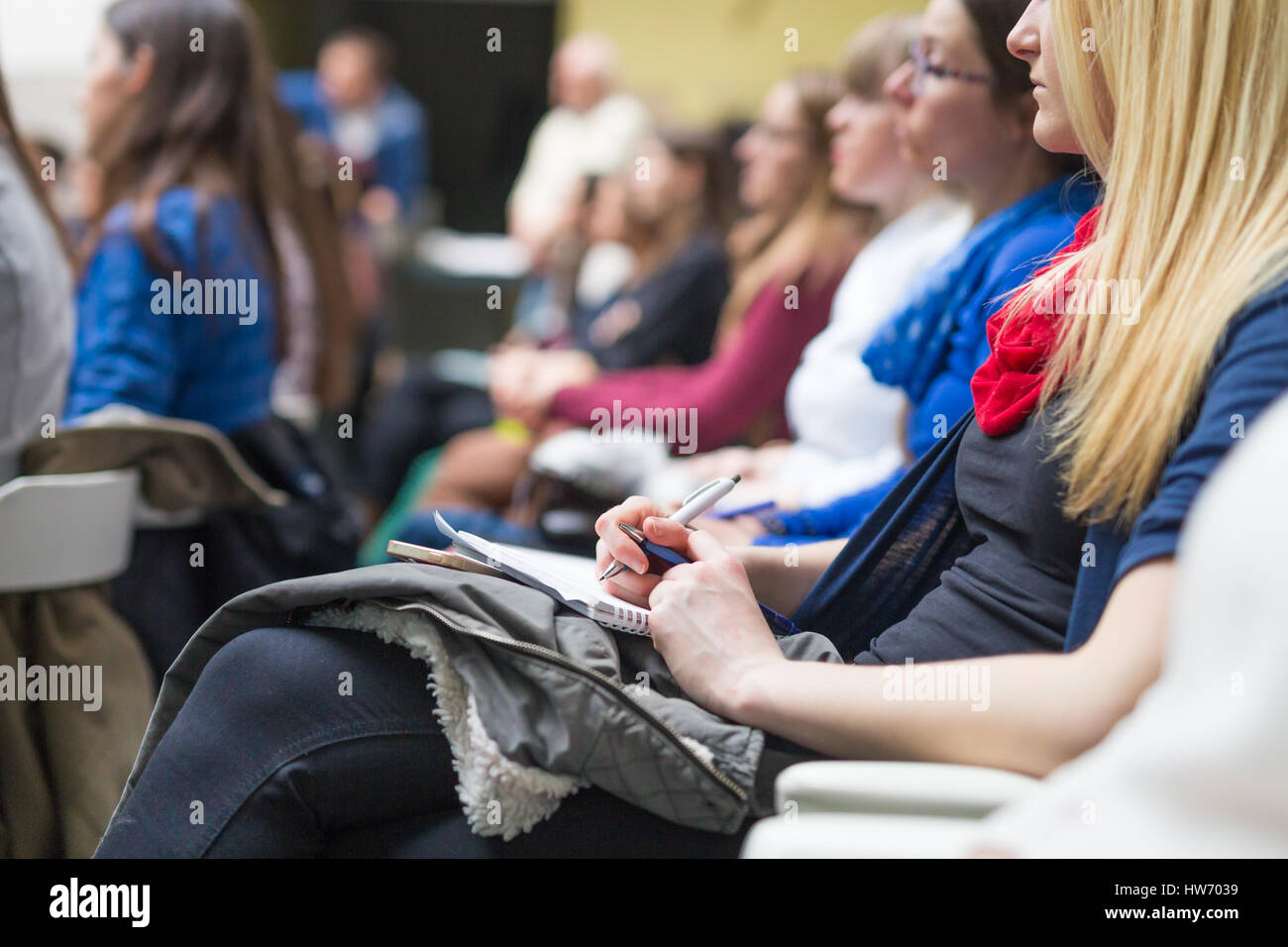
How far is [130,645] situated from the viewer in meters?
1.66

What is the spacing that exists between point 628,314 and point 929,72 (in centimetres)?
202

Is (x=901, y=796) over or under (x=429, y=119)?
under

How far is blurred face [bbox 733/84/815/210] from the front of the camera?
9.00 ft

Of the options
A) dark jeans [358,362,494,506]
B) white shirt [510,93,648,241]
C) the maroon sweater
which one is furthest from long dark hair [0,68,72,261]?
white shirt [510,93,648,241]

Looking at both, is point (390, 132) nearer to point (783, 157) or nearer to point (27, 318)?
point (783, 157)

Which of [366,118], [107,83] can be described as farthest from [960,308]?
[366,118]

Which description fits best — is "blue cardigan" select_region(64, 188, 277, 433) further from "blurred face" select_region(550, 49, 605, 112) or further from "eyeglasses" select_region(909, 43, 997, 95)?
"blurred face" select_region(550, 49, 605, 112)

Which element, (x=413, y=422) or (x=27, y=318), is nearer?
(x=27, y=318)

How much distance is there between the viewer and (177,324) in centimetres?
208

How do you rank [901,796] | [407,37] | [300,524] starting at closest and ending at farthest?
[901,796] → [300,524] → [407,37]

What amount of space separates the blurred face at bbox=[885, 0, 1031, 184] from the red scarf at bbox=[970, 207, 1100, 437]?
477 mm

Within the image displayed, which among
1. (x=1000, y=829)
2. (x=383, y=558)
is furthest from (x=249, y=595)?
(x=383, y=558)
